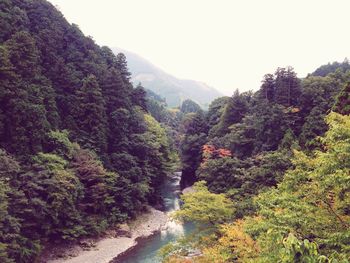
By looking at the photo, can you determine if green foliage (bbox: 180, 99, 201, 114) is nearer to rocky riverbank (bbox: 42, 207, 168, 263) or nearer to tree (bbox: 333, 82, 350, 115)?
rocky riverbank (bbox: 42, 207, 168, 263)

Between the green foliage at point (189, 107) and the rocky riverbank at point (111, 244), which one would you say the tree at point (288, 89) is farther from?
the green foliage at point (189, 107)

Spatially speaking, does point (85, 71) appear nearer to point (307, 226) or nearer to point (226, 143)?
point (226, 143)

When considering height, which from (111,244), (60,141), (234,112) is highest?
(234,112)

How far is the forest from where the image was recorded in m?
10.6

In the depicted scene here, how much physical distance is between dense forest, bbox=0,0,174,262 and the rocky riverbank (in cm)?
98

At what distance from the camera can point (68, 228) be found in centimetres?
2691

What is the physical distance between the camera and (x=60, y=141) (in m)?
29.0

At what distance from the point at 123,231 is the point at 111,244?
292 cm

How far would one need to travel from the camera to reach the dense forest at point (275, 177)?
7.98 metres

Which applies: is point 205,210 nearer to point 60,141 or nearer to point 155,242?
point 155,242

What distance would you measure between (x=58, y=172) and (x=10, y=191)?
4467 mm

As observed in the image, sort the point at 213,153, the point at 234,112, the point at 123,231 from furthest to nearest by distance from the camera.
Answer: the point at 234,112
the point at 213,153
the point at 123,231

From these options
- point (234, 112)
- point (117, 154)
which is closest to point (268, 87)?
point (234, 112)

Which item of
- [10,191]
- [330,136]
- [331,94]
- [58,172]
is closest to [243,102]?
[331,94]
